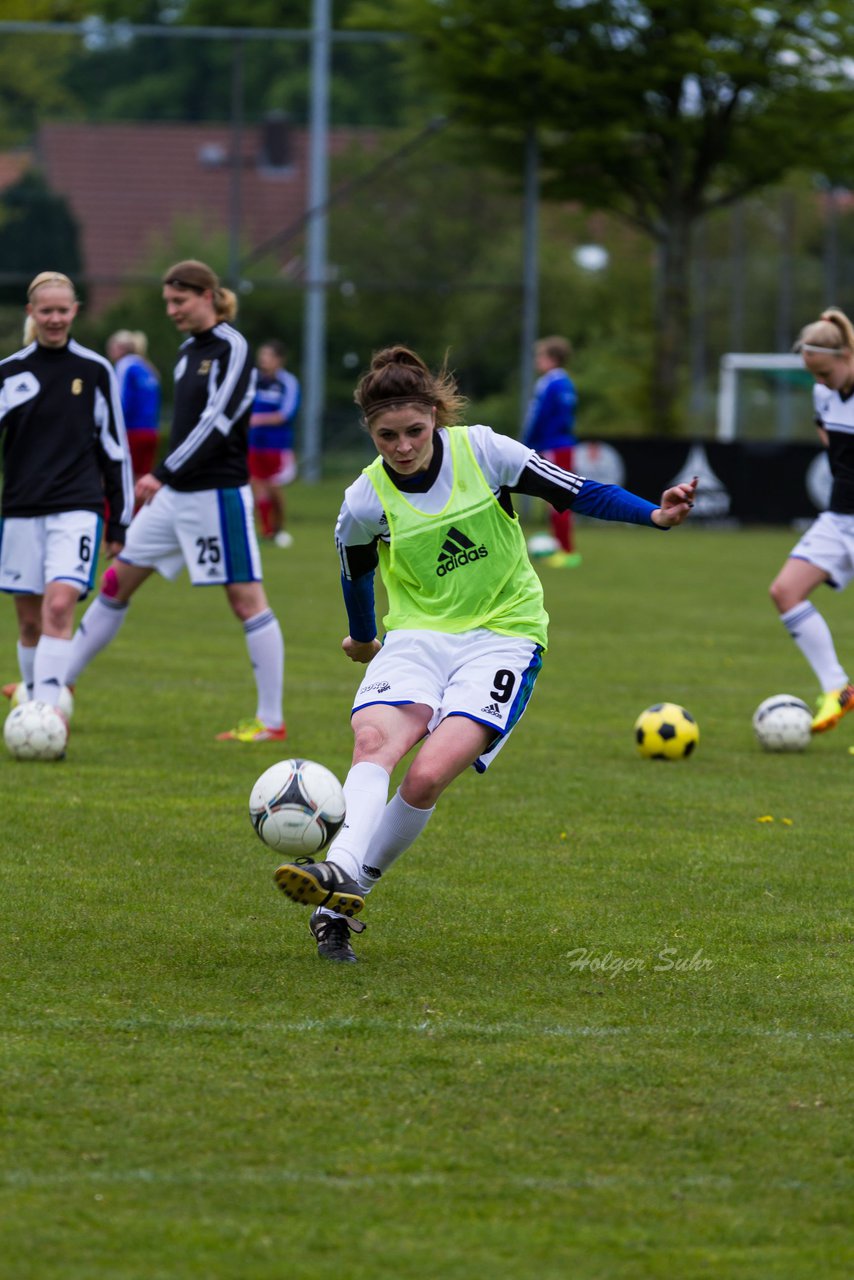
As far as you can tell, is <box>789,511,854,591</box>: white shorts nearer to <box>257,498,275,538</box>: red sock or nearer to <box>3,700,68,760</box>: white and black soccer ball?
<box>3,700,68,760</box>: white and black soccer ball

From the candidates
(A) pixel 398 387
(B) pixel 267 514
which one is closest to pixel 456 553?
(A) pixel 398 387

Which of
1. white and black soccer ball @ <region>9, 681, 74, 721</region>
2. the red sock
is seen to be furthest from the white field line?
the red sock

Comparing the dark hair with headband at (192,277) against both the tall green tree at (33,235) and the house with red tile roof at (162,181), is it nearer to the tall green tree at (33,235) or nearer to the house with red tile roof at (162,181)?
the house with red tile roof at (162,181)

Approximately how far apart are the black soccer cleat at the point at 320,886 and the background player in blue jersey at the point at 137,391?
1410 cm

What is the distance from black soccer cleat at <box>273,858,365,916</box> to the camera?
463cm

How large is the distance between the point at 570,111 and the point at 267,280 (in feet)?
18.0

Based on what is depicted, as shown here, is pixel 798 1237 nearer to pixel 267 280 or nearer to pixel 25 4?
pixel 267 280

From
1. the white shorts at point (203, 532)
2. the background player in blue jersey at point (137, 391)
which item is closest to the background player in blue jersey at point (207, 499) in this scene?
the white shorts at point (203, 532)

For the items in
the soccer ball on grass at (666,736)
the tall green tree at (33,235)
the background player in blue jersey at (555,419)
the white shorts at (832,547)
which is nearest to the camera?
the soccer ball on grass at (666,736)

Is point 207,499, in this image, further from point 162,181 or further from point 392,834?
point 162,181

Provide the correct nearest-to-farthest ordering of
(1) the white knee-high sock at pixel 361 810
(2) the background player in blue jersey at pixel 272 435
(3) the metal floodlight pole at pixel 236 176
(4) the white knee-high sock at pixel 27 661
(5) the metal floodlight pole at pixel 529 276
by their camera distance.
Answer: (1) the white knee-high sock at pixel 361 810 < (4) the white knee-high sock at pixel 27 661 < (2) the background player in blue jersey at pixel 272 435 < (3) the metal floodlight pole at pixel 236 176 < (5) the metal floodlight pole at pixel 529 276

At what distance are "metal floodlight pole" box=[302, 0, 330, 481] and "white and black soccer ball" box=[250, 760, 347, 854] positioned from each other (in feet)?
73.1

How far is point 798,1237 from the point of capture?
330 cm

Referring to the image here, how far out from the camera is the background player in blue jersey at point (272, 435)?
71.0 ft
